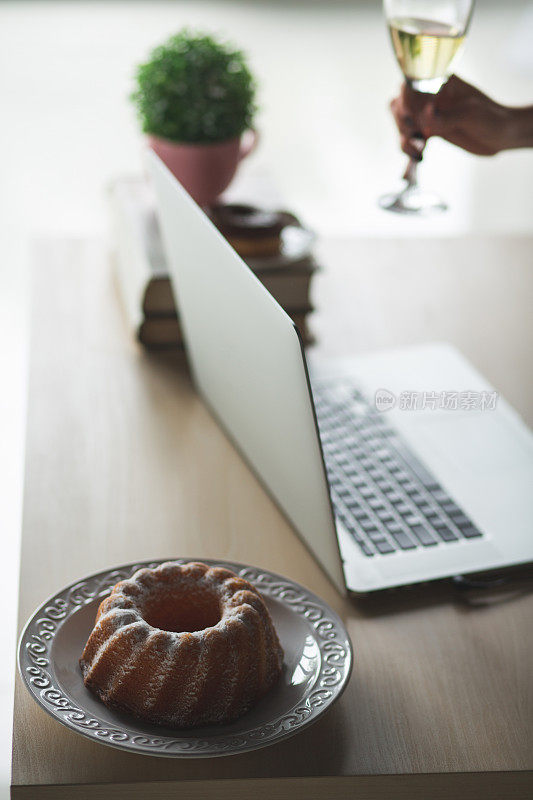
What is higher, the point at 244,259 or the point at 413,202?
the point at 413,202

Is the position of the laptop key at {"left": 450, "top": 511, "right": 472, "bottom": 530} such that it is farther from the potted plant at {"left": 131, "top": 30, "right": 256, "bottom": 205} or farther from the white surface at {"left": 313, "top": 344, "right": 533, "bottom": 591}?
the potted plant at {"left": 131, "top": 30, "right": 256, "bottom": 205}

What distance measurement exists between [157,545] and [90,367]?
39 centimetres

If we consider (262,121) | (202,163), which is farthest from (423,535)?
(262,121)

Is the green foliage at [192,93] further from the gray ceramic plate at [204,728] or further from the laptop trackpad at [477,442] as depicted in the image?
the gray ceramic plate at [204,728]

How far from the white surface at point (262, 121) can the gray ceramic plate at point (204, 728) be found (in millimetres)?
1131

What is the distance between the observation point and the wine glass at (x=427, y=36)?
3.03 feet

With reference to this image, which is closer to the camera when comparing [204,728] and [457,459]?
[204,728]

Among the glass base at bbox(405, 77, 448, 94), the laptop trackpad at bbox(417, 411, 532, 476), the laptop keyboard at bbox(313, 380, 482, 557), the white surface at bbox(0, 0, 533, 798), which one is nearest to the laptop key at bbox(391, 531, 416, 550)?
the laptop keyboard at bbox(313, 380, 482, 557)

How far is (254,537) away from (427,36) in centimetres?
50

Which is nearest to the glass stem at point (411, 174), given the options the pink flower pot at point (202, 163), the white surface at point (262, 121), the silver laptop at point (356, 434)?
the silver laptop at point (356, 434)

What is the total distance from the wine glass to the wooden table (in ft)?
1.21

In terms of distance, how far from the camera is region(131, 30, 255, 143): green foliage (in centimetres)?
145

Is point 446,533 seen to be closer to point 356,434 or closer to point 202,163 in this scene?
point 356,434

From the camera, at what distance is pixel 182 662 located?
70 cm
